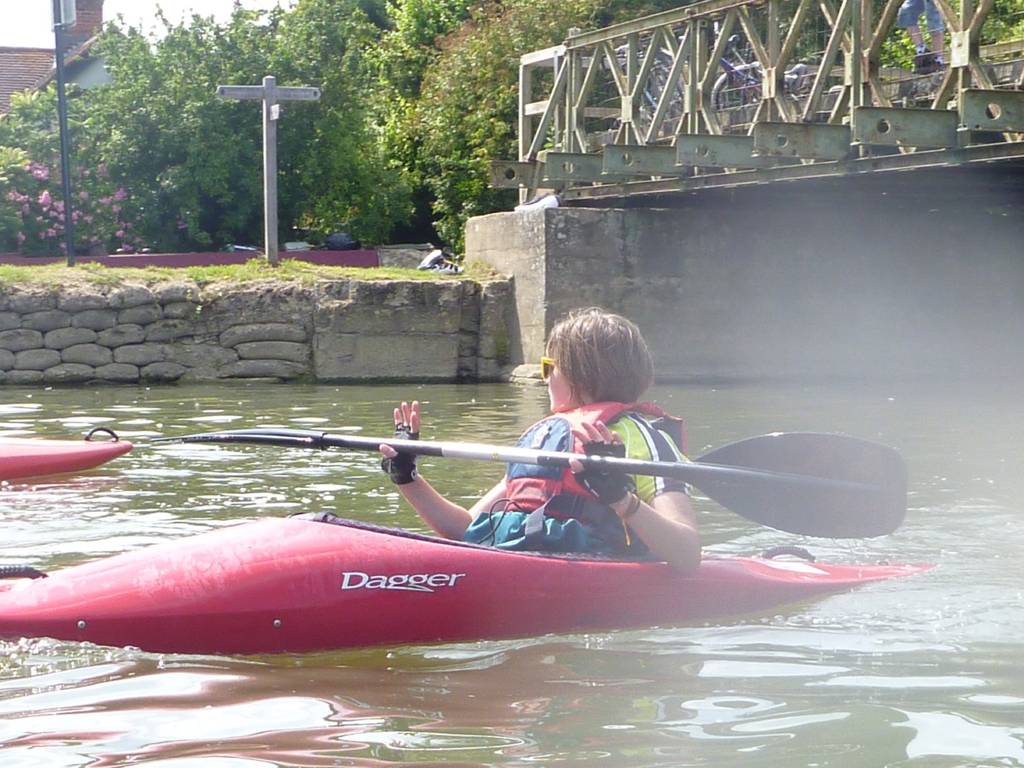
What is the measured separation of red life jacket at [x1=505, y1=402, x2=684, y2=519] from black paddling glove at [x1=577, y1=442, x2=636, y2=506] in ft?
0.35

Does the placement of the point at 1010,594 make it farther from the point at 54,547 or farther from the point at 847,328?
the point at 847,328

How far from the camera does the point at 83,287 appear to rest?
14.5 metres

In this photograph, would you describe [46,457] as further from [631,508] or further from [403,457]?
[631,508]

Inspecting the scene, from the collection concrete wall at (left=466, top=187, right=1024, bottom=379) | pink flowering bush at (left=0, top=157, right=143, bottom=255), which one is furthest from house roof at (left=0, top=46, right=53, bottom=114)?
concrete wall at (left=466, top=187, right=1024, bottom=379)

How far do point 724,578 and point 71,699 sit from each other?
1.94 metres

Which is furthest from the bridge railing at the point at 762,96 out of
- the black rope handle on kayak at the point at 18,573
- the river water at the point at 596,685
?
the black rope handle on kayak at the point at 18,573

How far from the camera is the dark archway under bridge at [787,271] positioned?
590 inches

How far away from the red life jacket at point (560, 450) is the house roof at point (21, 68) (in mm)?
32112

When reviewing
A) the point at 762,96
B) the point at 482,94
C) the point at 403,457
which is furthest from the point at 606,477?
the point at 482,94

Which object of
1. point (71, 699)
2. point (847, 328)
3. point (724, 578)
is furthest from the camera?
point (847, 328)

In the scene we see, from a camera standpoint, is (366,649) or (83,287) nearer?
(366,649)

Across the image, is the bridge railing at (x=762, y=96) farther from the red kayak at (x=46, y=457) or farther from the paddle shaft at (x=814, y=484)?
the paddle shaft at (x=814, y=484)

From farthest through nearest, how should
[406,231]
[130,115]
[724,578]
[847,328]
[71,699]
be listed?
[406,231] < [130,115] < [847,328] < [724,578] < [71,699]

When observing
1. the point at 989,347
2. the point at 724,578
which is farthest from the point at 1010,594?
the point at 989,347
